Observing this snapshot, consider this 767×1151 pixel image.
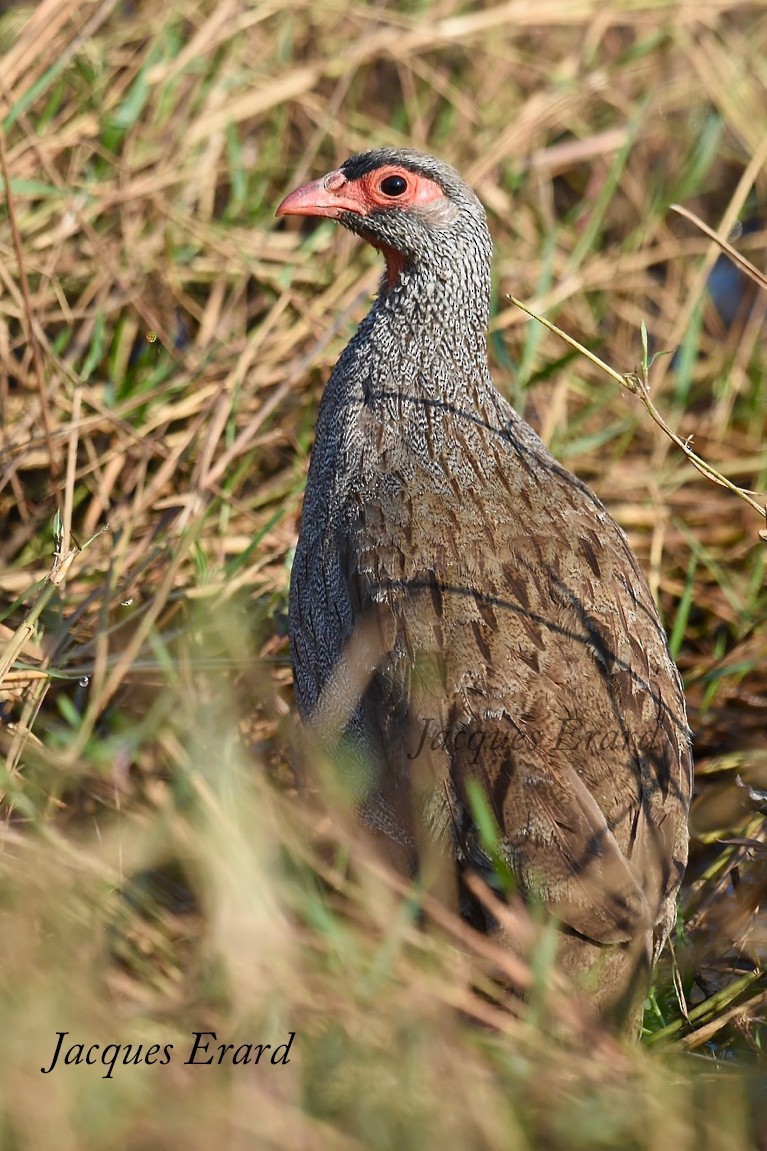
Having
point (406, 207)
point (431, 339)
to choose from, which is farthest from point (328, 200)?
point (431, 339)

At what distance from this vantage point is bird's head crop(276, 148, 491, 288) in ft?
12.4

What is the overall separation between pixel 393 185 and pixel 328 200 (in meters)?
0.20

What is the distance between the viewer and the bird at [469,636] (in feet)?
9.55

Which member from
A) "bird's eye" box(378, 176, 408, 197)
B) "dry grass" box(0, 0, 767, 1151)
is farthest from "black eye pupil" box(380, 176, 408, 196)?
"dry grass" box(0, 0, 767, 1151)

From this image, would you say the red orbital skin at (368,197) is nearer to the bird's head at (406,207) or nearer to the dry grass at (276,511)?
the bird's head at (406,207)

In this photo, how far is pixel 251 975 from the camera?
241 cm

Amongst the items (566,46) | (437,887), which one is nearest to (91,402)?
(437,887)

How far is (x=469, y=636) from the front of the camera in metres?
3.12

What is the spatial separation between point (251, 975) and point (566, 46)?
5.15 m

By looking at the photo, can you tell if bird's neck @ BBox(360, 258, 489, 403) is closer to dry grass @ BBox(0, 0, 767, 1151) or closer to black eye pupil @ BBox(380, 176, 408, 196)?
black eye pupil @ BBox(380, 176, 408, 196)

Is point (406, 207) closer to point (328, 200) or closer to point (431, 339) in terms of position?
point (328, 200)

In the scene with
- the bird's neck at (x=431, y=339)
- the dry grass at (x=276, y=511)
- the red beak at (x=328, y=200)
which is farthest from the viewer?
the red beak at (x=328, y=200)

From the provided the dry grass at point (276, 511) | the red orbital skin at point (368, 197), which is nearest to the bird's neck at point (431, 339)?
the red orbital skin at point (368, 197)

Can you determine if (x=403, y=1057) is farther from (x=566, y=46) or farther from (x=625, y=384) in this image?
(x=566, y=46)
